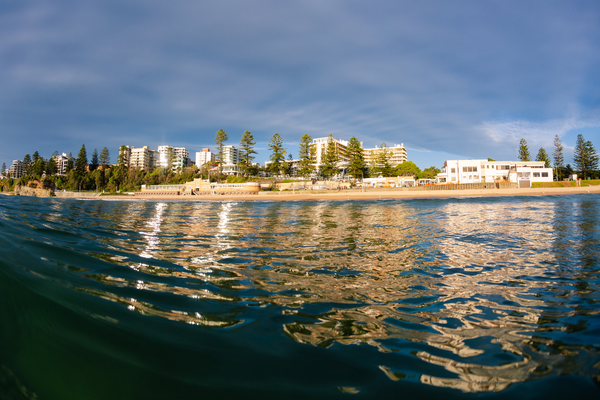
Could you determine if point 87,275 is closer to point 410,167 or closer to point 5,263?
point 5,263

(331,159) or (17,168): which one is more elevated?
(17,168)

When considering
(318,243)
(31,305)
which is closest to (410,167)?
(318,243)

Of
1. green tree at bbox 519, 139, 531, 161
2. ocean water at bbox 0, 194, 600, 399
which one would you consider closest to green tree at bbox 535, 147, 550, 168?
green tree at bbox 519, 139, 531, 161

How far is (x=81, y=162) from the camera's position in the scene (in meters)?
88.6

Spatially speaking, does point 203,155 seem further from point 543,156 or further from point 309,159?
point 543,156

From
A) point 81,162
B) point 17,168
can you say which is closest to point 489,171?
point 81,162

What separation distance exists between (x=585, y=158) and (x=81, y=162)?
13871 cm

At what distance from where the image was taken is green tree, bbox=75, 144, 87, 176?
87.6m

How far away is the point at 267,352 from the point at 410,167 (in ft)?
299

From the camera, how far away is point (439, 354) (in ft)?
6.14

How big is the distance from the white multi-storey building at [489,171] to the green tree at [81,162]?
107191 mm

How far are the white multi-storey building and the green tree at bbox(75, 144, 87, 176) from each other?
107 meters

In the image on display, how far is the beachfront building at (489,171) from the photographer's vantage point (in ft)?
178

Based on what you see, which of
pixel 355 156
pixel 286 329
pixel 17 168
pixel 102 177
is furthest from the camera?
pixel 17 168
